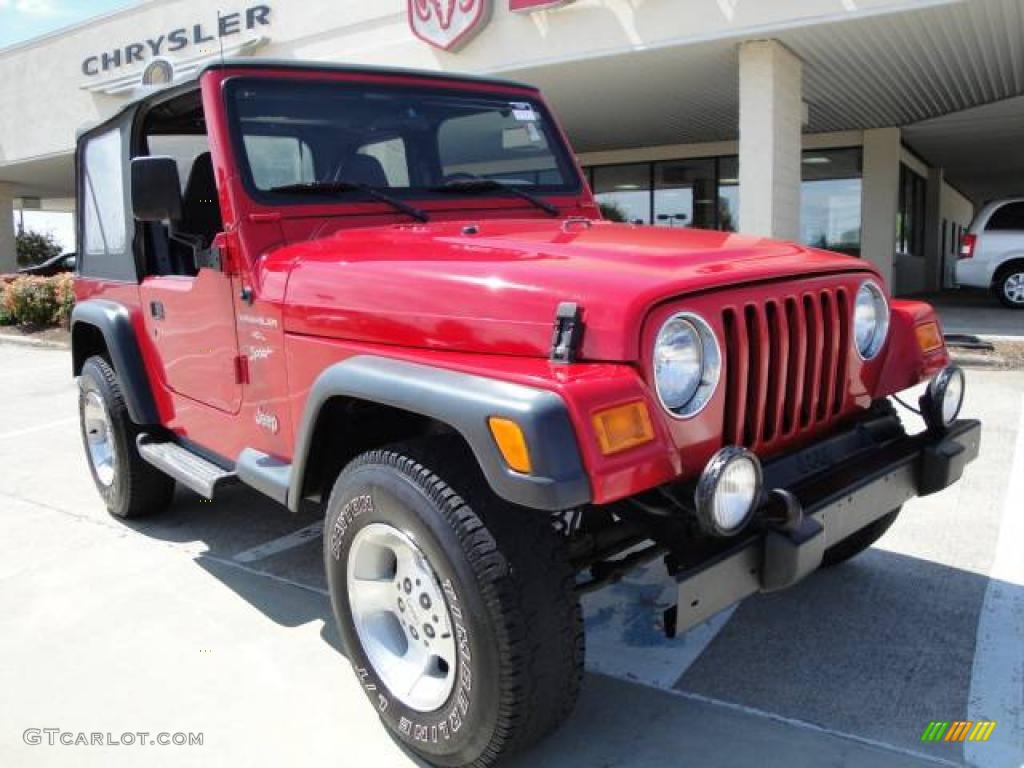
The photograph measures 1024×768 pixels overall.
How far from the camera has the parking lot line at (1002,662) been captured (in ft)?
7.73

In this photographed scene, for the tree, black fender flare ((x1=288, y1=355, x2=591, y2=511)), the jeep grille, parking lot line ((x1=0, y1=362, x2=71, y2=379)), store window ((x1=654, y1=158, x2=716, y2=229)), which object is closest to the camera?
black fender flare ((x1=288, y1=355, x2=591, y2=511))

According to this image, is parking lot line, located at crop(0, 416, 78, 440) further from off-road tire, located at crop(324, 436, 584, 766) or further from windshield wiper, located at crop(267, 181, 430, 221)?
off-road tire, located at crop(324, 436, 584, 766)

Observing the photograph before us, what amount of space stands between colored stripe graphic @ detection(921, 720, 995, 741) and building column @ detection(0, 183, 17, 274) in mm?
24063

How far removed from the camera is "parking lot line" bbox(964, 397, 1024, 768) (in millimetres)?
2355

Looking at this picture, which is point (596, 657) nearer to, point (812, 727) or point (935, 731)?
point (812, 727)

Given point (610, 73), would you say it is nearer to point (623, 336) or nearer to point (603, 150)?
point (603, 150)

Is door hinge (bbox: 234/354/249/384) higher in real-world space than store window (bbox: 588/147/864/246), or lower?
lower

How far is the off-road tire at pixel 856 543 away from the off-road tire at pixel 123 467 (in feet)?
10.2

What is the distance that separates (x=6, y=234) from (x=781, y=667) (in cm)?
2425

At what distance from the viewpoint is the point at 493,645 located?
203 cm

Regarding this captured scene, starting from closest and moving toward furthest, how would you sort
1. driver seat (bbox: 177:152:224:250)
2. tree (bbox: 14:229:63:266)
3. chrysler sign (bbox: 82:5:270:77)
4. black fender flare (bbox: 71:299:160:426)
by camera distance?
driver seat (bbox: 177:152:224:250), black fender flare (bbox: 71:299:160:426), chrysler sign (bbox: 82:5:270:77), tree (bbox: 14:229:63:266)

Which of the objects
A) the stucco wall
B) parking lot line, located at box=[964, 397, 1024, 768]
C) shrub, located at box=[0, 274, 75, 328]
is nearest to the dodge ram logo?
the stucco wall

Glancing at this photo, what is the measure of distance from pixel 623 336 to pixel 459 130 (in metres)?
1.95

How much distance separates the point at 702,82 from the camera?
36.8 ft
